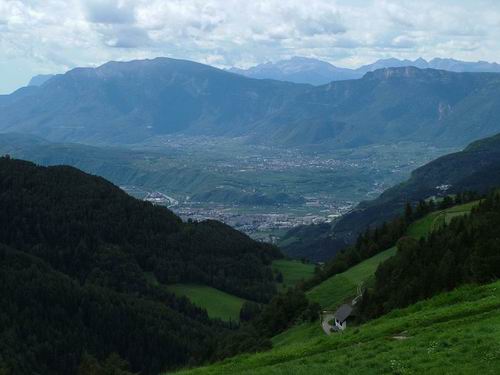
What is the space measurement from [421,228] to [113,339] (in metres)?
61.7

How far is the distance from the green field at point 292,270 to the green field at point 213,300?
1501 centimetres

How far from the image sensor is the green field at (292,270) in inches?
6009

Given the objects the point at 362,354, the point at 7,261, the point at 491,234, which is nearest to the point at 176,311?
the point at 7,261

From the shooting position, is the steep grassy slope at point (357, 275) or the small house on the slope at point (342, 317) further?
the steep grassy slope at point (357, 275)

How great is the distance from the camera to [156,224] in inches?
7190

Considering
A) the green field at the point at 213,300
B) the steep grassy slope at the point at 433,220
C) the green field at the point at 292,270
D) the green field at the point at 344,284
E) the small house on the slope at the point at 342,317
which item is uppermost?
the steep grassy slope at the point at 433,220

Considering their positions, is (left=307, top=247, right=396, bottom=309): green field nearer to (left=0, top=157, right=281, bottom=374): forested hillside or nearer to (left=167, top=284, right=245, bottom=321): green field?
(left=0, top=157, right=281, bottom=374): forested hillside

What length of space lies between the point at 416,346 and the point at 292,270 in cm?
13825

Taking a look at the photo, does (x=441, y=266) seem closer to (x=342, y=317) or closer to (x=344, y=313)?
(x=342, y=317)

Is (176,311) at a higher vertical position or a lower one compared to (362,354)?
lower

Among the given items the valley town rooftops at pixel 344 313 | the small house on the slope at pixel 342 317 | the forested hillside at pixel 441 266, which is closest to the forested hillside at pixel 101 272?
the small house on the slope at pixel 342 317

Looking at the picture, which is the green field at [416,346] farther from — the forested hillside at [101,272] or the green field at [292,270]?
the green field at [292,270]

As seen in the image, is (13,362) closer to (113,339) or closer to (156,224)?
(113,339)

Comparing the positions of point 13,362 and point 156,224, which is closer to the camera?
point 13,362
